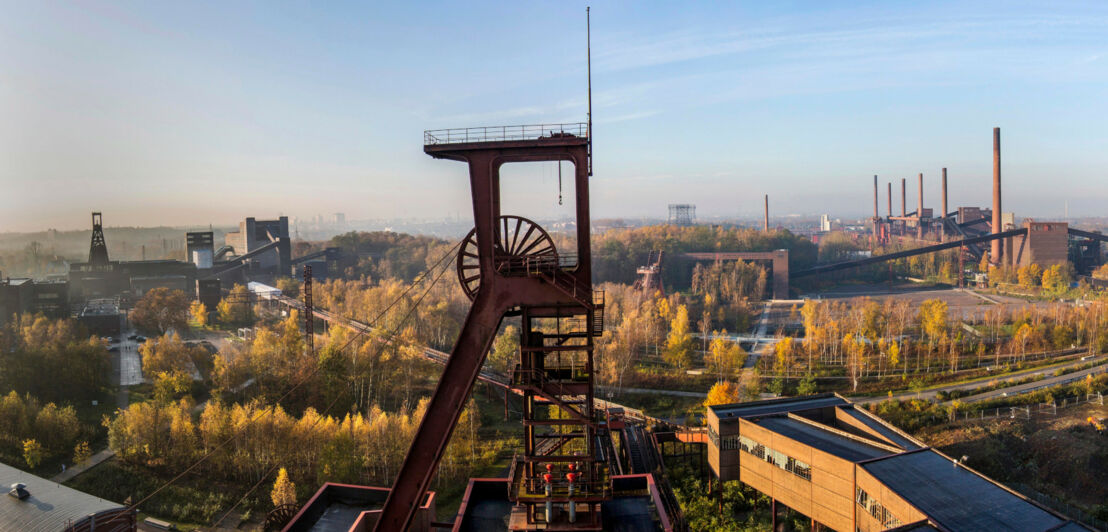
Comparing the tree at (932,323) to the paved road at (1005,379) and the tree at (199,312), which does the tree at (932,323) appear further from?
the tree at (199,312)

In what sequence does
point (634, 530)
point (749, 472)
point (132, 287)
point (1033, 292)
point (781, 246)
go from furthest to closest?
1. point (781, 246)
2. point (1033, 292)
3. point (132, 287)
4. point (749, 472)
5. point (634, 530)

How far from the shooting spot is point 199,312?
131 feet

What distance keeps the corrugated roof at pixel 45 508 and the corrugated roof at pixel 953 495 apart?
17358mm

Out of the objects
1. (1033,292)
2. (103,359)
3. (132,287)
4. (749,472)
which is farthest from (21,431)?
(1033,292)

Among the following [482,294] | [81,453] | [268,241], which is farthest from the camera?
[268,241]

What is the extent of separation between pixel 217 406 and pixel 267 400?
12.1 feet

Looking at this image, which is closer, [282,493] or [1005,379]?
[282,493]

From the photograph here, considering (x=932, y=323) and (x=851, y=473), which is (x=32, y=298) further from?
(x=932, y=323)

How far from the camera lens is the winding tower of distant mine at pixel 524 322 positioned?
8930 millimetres

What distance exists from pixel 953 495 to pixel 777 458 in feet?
14.4

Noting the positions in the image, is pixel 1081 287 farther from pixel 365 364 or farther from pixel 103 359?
pixel 103 359

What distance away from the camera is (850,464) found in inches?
551

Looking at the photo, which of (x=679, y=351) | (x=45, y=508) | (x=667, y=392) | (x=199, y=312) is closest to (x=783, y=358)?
(x=679, y=351)

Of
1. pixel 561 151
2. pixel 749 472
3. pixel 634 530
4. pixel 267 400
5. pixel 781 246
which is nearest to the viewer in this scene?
pixel 561 151
